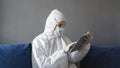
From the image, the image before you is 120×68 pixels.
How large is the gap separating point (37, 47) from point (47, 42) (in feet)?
0.36

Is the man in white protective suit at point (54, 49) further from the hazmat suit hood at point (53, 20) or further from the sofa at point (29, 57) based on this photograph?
the sofa at point (29, 57)

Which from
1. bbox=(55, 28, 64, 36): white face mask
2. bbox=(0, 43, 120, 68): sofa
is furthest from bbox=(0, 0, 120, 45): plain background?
bbox=(55, 28, 64, 36): white face mask

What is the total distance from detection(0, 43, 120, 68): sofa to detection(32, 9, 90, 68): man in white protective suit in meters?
0.15

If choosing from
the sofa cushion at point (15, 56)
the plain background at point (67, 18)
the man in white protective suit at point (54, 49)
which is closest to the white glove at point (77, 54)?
the man in white protective suit at point (54, 49)

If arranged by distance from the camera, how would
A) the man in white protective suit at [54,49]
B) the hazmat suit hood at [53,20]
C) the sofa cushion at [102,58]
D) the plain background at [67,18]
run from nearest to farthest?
the man in white protective suit at [54,49] < the hazmat suit hood at [53,20] < the sofa cushion at [102,58] < the plain background at [67,18]

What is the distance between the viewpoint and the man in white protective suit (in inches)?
72.6

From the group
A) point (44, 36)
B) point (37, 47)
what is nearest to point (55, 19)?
point (44, 36)

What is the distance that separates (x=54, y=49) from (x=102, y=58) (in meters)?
0.51

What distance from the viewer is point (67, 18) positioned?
98.1 inches

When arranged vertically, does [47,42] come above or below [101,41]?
above

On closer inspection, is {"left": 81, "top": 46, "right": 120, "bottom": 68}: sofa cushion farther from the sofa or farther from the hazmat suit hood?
the hazmat suit hood

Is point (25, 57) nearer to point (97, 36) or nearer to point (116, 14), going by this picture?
→ point (97, 36)

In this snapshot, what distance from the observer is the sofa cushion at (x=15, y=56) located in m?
2.00

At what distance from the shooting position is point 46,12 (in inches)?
96.8
